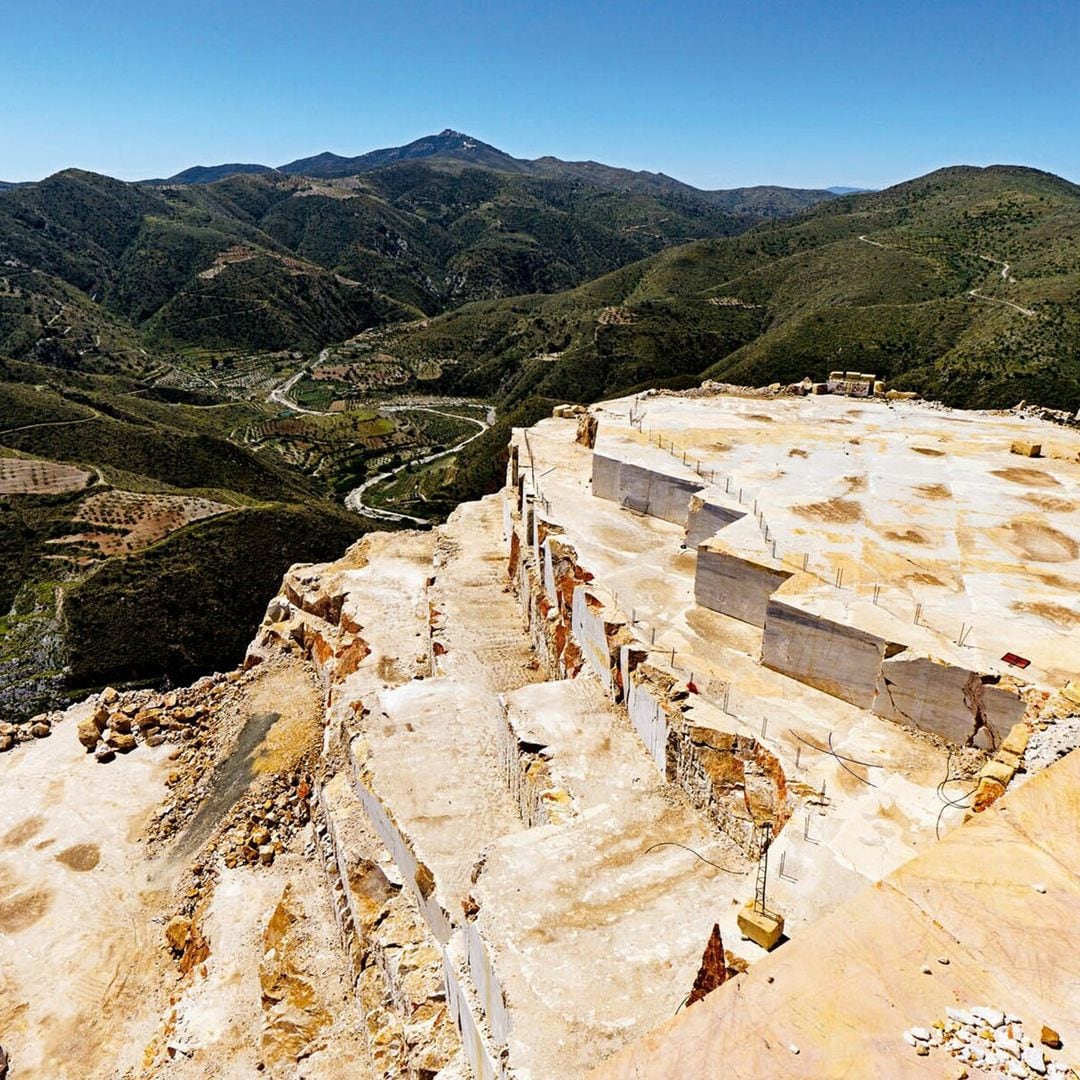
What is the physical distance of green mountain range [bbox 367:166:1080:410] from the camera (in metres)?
73.1

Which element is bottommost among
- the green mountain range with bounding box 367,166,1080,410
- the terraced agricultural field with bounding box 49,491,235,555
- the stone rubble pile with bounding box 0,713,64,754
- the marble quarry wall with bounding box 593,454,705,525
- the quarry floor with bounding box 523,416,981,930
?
the stone rubble pile with bounding box 0,713,64,754

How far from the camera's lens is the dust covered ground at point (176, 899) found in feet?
56.5

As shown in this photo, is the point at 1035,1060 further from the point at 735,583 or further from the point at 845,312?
the point at 845,312

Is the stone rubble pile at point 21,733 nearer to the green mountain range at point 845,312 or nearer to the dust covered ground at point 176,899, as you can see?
the dust covered ground at point 176,899

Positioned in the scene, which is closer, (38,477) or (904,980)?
(904,980)

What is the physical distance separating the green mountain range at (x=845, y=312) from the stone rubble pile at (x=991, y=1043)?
67723mm

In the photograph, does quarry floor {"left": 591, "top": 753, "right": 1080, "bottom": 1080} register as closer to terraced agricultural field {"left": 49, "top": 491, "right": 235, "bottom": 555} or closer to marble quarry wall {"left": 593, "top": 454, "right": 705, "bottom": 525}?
marble quarry wall {"left": 593, "top": 454, "right": 705, "bottom": 525}

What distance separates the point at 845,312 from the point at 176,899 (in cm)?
10159

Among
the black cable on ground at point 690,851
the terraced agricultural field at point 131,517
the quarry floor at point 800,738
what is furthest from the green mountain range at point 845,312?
the terraced agricultural field at point 131,517

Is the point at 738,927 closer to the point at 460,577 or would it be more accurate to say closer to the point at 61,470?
the point at 460,577

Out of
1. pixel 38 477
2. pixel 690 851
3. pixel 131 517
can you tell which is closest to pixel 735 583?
pixel 690 851

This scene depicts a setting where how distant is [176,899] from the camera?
76.5 ft

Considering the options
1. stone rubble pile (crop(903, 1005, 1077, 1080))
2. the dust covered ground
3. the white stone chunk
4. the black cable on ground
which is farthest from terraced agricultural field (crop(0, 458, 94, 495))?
the white stone chunk

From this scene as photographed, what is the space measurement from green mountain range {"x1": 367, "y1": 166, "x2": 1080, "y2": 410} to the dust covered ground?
2543 inches
